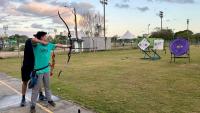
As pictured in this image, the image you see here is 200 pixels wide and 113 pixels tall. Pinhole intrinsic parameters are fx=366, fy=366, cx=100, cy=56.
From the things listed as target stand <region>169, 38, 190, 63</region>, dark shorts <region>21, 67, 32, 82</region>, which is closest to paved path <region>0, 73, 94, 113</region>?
dark shorts <region>21, 67, 32, 82</region>

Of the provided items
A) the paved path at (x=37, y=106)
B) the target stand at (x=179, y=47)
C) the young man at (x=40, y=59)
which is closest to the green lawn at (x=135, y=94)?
the paved path at (x=37, y=106)

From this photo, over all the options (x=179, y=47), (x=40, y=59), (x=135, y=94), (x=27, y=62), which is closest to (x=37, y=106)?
(x=27, y=62)

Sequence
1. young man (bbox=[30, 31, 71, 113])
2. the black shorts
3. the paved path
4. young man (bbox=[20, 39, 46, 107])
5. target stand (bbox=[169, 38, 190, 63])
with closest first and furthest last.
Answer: young man (bbox=[30, 31, 71, 113])
the paved path
young man (bbox=[20, 39, 46, 107])
the black shorts
target stand (bbox=[169, 38, 190, 63])

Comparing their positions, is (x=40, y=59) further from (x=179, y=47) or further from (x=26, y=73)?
(x=179, y=47)

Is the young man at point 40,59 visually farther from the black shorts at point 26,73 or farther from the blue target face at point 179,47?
the blue target face at point 179,47

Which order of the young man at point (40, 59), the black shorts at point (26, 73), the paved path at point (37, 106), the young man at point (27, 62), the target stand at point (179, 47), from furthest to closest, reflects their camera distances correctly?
1. the target stand at point (179, 47)
2. the black shorts at point (26, 73)
3. the young man at point (27, 62)
4. the paved path at point (37, 106)
5. the young man at point (40, 59)

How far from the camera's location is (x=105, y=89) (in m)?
12.4

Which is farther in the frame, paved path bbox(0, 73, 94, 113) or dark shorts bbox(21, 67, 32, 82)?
dark shorts bbox(21, 67, 32, 82)

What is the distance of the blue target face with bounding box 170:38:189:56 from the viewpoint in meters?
26.3

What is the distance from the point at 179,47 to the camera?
26547 millimetres

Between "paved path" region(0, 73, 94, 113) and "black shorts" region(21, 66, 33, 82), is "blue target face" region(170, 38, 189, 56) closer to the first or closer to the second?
"paved path" region(0, 73, 94, 113)

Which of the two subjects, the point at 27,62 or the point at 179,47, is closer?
the point at 27,62

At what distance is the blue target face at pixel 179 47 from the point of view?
2632 centimetres

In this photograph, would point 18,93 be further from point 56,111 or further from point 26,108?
point 56,111
